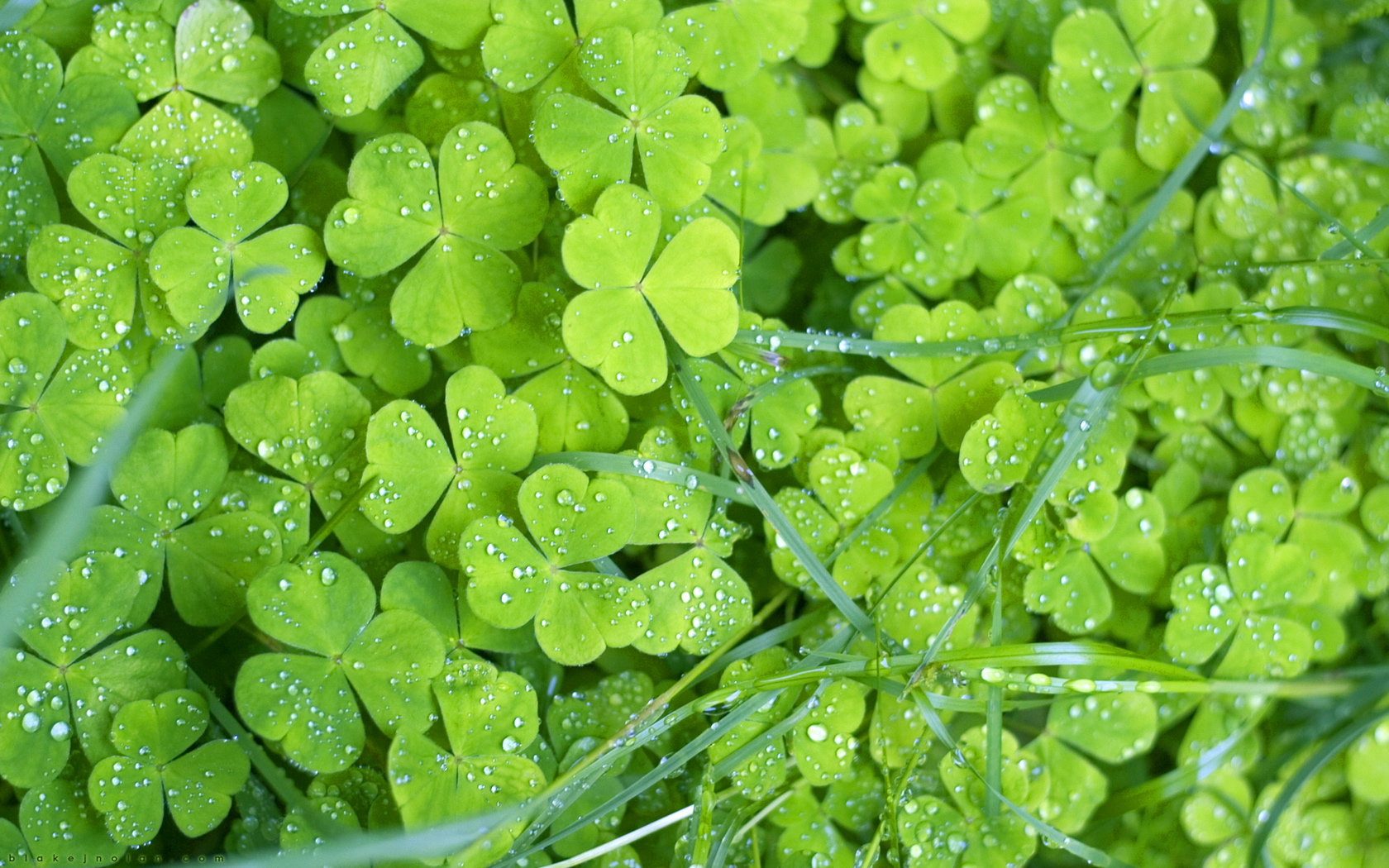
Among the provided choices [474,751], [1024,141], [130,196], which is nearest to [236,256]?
[130,196]

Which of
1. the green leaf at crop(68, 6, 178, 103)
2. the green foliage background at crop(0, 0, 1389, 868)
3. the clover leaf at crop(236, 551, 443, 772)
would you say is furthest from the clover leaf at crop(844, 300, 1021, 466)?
Result: the green leaf at crop(68, 6, 178, 103)

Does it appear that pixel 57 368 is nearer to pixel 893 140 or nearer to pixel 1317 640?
pixel 893 140

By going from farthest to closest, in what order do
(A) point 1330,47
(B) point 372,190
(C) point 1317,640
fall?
(A) point 1330,47 → (C) point 1317,640 → (B) point 372,190

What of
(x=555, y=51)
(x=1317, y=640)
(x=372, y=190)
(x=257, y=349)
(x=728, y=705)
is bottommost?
(x=1317, y=640)

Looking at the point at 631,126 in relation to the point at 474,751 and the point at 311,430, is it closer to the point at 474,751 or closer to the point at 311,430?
the point at 311,430

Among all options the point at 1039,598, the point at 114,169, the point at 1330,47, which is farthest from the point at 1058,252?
the point at 114,169

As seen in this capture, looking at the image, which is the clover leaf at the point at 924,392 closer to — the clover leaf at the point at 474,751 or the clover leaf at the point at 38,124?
the clover leaf at the point at 474,751

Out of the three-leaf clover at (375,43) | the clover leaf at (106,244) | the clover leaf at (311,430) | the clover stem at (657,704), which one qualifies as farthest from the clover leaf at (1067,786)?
the clover leaf at (106,244)
